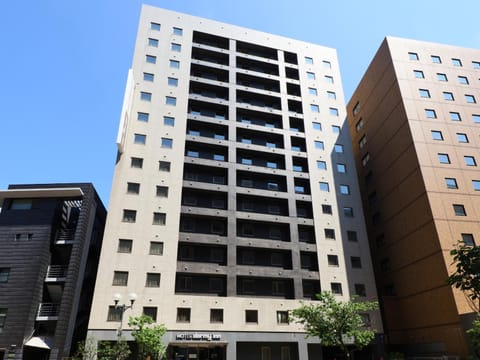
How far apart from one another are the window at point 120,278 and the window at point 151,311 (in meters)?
3.28

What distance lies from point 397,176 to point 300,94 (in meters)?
19.2

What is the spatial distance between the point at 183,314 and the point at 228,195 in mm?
14614

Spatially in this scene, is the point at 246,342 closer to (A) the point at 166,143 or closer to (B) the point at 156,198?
(B) the point at 156,198

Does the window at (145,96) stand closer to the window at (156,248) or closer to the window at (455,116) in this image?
the window at (156,248)

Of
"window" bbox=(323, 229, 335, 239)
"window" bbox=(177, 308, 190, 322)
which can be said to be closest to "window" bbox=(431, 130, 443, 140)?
"window" bbox=(323, 229, 335, 239)

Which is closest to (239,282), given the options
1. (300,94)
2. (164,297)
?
(164,297)

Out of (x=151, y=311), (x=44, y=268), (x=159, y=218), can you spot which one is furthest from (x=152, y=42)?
(x=151, y=311)

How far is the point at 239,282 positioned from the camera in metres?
40.4

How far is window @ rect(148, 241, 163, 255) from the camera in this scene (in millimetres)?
37625

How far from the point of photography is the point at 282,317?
38312mm

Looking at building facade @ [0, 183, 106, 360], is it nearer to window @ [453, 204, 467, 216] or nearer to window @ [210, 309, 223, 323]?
window @ [210, 309, 223, 323]

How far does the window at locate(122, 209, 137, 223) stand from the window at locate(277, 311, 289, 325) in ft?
62.5

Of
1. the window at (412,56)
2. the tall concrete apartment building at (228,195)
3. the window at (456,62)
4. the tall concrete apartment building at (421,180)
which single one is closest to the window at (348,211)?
the tall concrete apartment building at (228,195)

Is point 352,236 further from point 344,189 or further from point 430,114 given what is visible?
point 430,114
